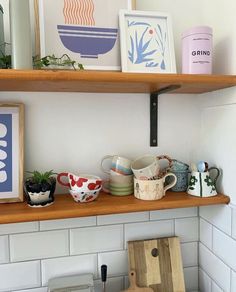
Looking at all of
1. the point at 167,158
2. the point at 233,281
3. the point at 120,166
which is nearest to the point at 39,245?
the point at 120,166

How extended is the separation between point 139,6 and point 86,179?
1.85 feet

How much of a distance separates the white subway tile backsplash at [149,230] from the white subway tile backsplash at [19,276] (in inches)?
11.9

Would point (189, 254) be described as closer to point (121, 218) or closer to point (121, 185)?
point (121, 218)

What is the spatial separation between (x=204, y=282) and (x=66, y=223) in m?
0.52

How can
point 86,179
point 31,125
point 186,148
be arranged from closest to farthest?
point 86,179
point 31,125
point 186,148

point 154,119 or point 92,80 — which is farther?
point 154,119

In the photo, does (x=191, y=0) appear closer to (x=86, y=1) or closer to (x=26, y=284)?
(x=86, y=1)

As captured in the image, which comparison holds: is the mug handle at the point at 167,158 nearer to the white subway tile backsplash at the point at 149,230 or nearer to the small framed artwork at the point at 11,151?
the white subway tile backsplash at the point at 149,230

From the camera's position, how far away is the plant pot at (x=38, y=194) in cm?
72

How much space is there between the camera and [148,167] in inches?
30.8

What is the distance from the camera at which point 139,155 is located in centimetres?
93

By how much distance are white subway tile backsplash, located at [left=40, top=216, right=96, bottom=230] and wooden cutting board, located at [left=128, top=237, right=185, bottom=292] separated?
0.50 ft

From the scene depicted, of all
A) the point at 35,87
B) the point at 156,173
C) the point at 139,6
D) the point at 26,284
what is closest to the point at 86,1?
the point at 139,6

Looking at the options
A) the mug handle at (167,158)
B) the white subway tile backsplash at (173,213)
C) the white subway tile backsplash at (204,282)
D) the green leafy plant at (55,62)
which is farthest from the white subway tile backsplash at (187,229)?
the green leafy plant at (55,62)
